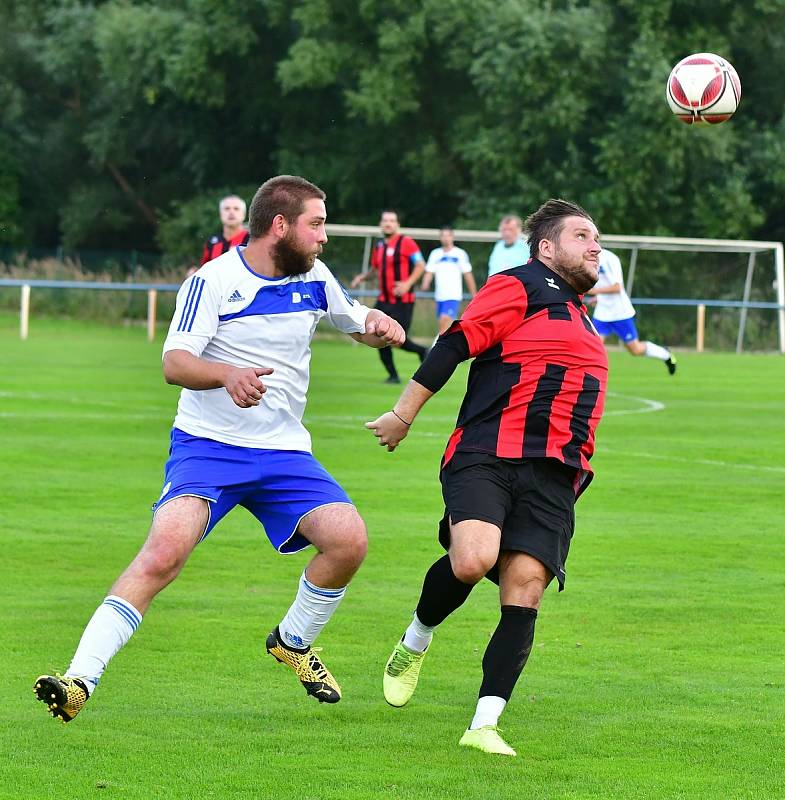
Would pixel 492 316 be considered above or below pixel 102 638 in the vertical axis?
above

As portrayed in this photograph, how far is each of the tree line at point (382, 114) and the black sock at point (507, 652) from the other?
3564 cm

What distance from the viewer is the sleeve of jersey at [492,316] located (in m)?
5.84

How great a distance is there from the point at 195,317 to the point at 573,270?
143cm

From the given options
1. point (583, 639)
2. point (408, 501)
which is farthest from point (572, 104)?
point (583, 639)

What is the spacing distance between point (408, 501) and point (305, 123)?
3919 centimetres

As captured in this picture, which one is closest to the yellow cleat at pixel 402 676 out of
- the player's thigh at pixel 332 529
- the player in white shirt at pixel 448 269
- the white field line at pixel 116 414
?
the player's thigh at pixel 332 529

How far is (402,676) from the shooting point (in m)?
6.10

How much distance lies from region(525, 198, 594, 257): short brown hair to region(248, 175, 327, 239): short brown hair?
2.69 ft

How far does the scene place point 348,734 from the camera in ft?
18.8

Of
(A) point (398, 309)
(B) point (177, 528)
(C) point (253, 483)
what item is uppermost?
(C) point (253, 483)

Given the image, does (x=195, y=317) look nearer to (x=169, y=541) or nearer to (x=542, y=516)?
(x=169, y=541)

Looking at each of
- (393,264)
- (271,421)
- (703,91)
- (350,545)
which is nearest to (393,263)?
(393,264)

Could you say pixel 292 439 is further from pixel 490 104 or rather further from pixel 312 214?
pixel 490 104

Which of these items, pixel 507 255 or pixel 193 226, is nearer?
pixel 507 255
